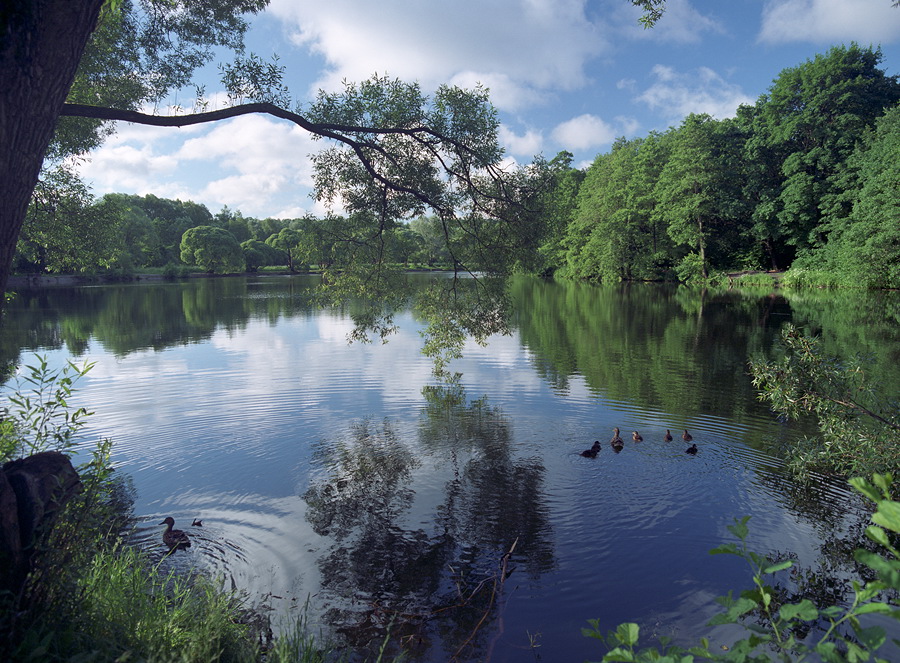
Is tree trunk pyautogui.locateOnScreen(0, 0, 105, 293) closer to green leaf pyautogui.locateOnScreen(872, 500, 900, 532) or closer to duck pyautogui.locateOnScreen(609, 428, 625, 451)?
green leaf pyautogui.locateOnScreen(872, 500, 900, 532)

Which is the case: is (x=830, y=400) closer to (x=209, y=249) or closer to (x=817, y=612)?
(x=817, y=612)

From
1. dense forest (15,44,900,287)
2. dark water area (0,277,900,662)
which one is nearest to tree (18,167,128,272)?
dense forest (15,44,900,287)

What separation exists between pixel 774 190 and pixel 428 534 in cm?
5828

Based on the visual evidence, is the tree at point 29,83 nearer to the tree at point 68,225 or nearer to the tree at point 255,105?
the tree at point 255,105

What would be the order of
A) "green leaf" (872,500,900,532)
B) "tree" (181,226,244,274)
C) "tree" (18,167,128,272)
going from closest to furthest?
"green leaf" (872,500,900,532) < "tree" (18,167,128,272) < "tree" (181,226,244,274)

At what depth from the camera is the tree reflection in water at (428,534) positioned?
616 centimetres

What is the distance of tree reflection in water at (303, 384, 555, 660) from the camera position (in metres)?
6.16

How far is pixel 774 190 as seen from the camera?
2078 inches

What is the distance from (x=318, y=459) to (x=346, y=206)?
19.9 ft

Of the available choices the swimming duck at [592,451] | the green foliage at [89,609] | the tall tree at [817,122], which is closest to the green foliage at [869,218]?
the tall tree at [817,122]

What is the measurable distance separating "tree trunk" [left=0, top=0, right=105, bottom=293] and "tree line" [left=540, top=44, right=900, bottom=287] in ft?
125

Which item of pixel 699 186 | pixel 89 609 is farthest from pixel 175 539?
pixel 699 186

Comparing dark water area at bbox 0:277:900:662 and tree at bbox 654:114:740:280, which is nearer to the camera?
dark water area at bbox 0:277:900:662

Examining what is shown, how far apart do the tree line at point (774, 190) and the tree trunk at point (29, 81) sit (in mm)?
38189
